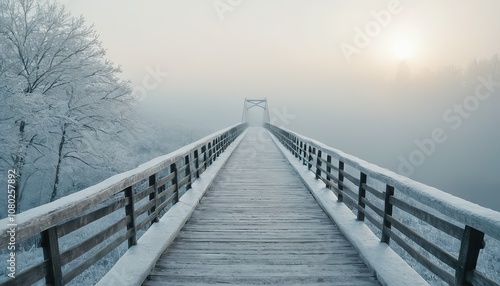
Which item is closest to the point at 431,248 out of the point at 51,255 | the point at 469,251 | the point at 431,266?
the point at 431,266

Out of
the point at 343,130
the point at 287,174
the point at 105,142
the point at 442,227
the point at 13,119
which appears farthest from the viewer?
the point at 343,130

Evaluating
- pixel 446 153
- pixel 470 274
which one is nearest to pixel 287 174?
pixel 470 274

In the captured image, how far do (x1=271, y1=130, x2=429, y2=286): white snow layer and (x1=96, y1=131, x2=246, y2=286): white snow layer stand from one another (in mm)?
2267

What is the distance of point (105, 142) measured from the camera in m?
14.6

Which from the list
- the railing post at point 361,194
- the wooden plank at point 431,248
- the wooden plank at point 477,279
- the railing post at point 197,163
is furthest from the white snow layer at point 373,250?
the railing post at point 197,163

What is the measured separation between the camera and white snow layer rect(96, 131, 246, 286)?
2693mm

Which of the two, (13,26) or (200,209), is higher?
(13,26)

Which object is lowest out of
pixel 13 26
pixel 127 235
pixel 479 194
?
pixel 479 194

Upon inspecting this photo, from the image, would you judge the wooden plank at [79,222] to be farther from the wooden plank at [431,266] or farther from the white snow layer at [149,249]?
the wooden plank at [431,266]

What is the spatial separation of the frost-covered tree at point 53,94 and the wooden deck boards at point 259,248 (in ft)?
26.1

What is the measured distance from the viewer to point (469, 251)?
205 cm

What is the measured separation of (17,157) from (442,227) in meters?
12.6

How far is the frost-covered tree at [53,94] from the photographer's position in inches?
386

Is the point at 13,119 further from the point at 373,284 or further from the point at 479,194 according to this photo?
the point at 479,194
